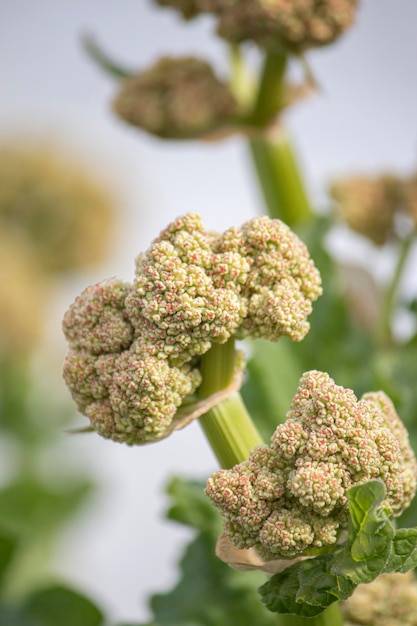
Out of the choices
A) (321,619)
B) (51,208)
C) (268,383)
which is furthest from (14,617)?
(51,208)

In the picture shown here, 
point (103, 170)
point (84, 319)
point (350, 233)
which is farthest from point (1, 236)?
point (84, 319)

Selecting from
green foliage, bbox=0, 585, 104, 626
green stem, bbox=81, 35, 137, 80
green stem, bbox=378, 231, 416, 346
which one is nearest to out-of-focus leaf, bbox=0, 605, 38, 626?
green foliage, bbox=0, 585, 104, 626

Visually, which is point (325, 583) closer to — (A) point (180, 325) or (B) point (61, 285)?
(A) point (180, 325)

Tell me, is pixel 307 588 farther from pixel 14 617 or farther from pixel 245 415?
pixel 14 617

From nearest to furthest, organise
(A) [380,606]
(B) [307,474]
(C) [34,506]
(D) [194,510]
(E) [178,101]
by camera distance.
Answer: (B) [307,474] → (A) [380,606] → (D) [194,510] → (E) [178,101] → (C) [34,506]

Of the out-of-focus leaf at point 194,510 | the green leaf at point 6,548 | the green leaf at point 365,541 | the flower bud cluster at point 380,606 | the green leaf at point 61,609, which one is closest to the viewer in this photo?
the green leaf at point 365,541

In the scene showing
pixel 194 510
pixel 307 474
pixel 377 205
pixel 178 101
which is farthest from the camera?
pixel 377 205

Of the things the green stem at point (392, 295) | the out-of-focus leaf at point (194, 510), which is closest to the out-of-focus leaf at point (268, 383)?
the out-of-focus leaf at point (194, 510)

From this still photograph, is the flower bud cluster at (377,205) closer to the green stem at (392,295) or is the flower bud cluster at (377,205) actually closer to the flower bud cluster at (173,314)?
the green stem at (392,295)
